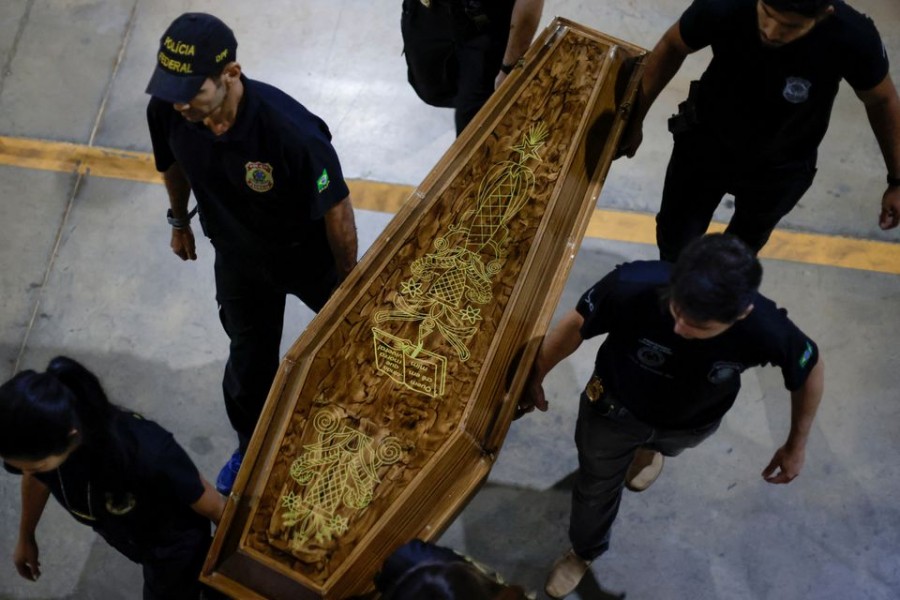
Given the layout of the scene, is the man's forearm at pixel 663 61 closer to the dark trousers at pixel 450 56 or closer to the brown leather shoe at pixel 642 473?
the dark trousers at pixel 450 56

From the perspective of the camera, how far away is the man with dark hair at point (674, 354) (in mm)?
2191

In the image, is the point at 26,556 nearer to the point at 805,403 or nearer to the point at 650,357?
the point at 650,357

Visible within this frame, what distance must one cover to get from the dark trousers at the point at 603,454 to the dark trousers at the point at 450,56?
4.36ft

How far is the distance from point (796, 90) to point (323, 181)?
1420 mm

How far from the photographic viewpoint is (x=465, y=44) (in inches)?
136

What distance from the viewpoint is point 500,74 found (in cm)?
344

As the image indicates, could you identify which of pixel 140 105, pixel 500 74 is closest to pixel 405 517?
pixel 500 74

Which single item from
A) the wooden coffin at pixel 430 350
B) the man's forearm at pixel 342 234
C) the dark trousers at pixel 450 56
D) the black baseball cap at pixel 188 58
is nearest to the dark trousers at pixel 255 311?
the man's forearm at pixel 342 234

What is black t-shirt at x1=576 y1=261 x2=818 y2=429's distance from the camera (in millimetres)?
2354

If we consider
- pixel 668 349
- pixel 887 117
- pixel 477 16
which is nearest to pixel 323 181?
pixel 477 16

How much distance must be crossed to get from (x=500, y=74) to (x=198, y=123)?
1227 millimetres

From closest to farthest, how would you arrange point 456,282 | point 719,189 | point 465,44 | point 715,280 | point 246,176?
point 715,280
point 246,176
point 456,282
point 719,189
point 465,44

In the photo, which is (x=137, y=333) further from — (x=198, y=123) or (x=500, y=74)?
(x=500, y=74)

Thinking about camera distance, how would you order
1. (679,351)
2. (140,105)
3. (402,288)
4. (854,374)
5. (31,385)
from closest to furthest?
1. (31,385)
2. (679,351)
3. (402,288)
4. (854,374)
5. (140,105)
